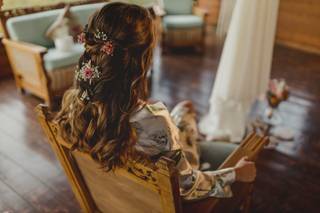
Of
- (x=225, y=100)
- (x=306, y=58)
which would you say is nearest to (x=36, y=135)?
(x=225, y=100)

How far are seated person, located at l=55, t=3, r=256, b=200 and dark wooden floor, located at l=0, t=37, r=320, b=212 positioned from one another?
1.00 metres

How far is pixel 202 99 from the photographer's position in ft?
9.52

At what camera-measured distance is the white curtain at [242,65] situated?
1.89 m

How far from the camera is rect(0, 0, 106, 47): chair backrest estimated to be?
2.82m

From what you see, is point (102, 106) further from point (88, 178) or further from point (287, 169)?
point (287, 169)

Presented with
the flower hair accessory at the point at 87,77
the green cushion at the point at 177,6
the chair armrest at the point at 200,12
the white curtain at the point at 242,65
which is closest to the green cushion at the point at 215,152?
the white curtain at the point at 242,65

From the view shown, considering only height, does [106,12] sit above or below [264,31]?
above

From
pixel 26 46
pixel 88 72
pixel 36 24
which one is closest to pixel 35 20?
pixel 36 24

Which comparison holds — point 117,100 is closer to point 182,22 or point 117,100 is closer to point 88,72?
point 88,72

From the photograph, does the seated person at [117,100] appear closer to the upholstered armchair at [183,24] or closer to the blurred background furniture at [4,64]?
the blurred background furniture at [4,64]

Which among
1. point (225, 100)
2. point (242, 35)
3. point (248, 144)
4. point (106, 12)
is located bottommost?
point (225, 100)

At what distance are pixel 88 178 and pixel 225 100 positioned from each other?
1.30 metres

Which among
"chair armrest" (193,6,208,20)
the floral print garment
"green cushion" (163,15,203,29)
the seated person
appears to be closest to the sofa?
"green cushion" (163,15,203,29)

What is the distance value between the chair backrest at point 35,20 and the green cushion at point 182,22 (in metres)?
1.10
